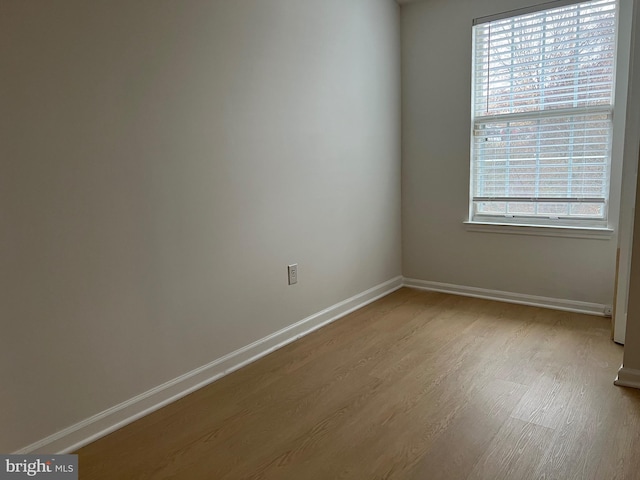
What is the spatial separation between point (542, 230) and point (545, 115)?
83 cm

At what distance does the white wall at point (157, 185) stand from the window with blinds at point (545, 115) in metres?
1.09

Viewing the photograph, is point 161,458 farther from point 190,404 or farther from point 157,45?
point 157,45

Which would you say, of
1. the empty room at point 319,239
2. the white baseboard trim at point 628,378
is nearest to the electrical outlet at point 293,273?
the empty room at point 319,239

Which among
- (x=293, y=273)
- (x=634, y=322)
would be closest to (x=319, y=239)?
(x=293, y=273)

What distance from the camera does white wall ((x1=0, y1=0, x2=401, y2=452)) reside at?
171 centimetres

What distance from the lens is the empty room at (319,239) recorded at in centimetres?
175

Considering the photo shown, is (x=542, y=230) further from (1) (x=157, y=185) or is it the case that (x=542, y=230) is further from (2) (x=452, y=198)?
(1) (x=157, y=185)

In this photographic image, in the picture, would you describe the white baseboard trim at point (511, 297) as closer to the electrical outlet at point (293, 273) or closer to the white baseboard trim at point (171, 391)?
the white baseboard trim at point (171, 391)

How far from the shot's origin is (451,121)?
3754 mm

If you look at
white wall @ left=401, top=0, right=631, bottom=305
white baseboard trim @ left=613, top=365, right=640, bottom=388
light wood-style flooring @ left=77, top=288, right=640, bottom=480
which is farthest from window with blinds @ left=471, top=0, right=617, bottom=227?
white baseboard trim @ left=613, top=365, right=640, bottom=388

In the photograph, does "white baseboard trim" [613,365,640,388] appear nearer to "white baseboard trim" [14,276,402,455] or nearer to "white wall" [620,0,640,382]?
"white wall" [620,0,640,382]

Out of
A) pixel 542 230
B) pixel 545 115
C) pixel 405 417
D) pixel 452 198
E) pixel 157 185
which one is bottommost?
pixel 405 417

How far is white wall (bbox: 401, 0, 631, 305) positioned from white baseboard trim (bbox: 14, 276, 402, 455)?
1090mm

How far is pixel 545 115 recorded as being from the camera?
11.0ft
